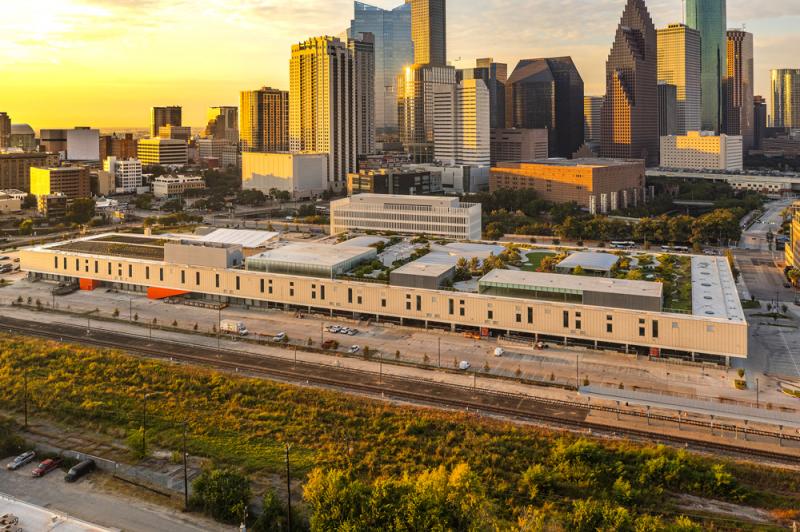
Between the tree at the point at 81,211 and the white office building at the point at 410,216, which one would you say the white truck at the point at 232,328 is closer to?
the white office building at the point at 410,216

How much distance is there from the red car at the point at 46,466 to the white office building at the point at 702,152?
176 metres

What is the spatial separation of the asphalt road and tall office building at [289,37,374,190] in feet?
410

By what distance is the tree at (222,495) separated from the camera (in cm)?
2534

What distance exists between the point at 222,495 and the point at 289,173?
406 feet

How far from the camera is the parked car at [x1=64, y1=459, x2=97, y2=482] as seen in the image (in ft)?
93.1

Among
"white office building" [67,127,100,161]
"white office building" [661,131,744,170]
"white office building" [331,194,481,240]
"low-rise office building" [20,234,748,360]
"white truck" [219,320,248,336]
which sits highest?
"white office building" [67,127,100,161]

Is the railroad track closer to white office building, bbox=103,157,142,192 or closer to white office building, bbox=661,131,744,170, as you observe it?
white office building, bbox=103,157,142,192

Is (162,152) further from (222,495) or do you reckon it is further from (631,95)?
(222,495)

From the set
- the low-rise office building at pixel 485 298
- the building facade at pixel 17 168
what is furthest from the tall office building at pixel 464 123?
the low-rise office building at pixel 485 298

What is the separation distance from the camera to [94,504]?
26.6 meters

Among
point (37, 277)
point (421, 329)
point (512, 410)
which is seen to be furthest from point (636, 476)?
point (37, 277)

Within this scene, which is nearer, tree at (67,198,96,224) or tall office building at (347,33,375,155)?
tree at (67,198,96,224)

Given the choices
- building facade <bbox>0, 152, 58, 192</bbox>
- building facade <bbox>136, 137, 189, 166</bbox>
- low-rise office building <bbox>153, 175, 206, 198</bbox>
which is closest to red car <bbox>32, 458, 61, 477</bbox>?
low-rise office building <bbox>153, 175, 206, 198</bbox>

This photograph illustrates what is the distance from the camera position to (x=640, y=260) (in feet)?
194
